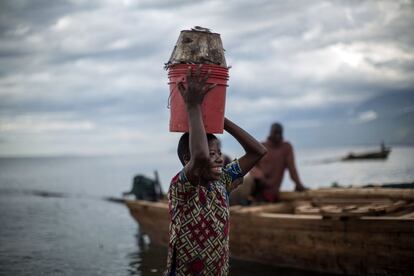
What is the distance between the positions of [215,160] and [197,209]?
11.2 inches

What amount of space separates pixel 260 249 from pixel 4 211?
1672 cm

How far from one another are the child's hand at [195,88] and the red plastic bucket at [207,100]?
107 mm

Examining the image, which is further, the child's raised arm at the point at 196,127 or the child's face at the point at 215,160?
the child's face at the point at 215,160

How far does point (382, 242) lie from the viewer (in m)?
6.33

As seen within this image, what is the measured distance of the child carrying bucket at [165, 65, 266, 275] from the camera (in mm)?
2582

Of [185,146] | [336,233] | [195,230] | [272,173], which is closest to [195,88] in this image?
[185,146]

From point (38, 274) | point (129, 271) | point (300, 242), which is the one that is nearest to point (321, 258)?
point (300, 242)

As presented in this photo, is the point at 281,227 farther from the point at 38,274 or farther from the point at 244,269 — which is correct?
the point at 38,274

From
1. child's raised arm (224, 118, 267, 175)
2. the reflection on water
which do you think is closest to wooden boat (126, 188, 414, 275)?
the reflection on water

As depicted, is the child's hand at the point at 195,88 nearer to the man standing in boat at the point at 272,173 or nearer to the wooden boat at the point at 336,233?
the wooden boat at the point at 336,233

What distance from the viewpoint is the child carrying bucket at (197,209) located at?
2.58 metres

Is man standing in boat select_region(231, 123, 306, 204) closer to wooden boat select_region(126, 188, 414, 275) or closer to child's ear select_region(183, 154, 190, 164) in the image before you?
wooden boat select_region(126, 188, 414, 275)

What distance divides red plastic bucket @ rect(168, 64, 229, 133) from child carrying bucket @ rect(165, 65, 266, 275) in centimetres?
8

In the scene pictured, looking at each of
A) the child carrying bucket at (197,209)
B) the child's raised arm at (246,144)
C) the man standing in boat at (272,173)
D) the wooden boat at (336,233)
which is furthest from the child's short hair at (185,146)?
the man standing in boat at (272,173)
